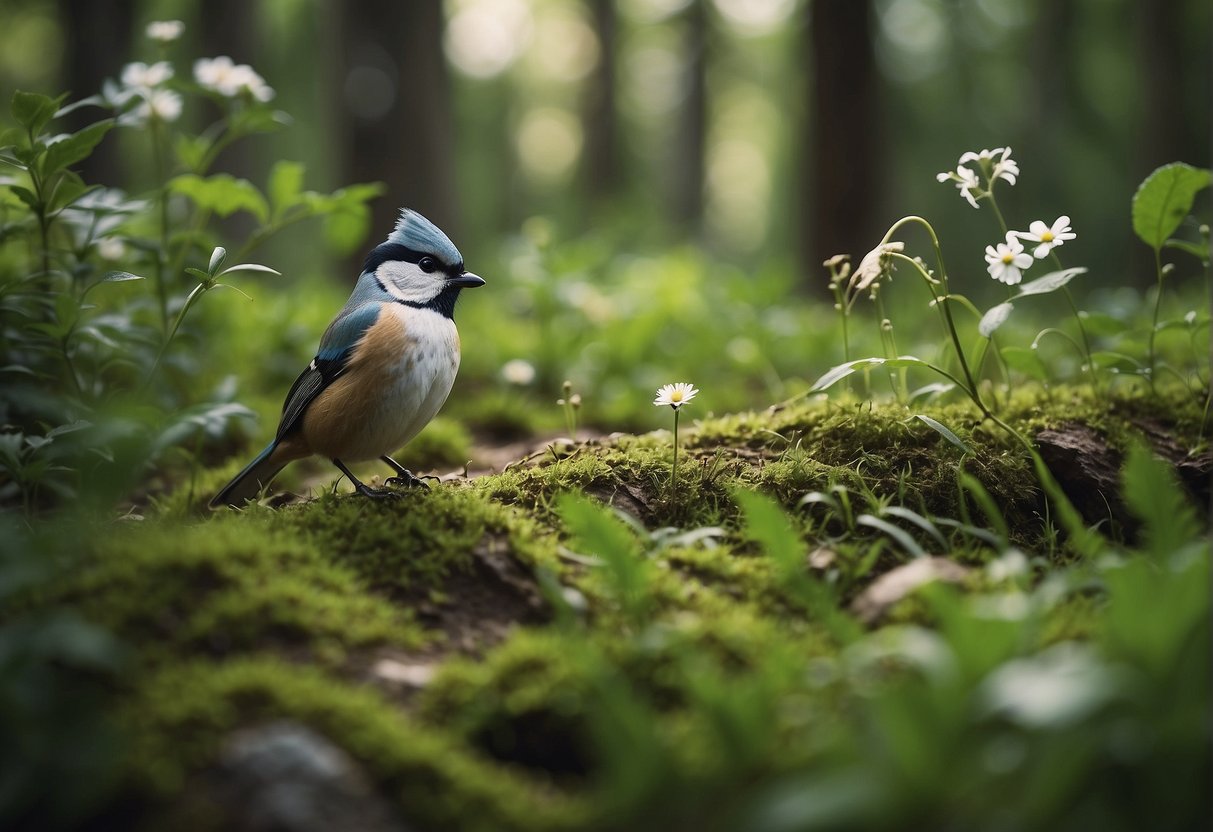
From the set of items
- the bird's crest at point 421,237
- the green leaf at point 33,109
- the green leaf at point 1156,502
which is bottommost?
the green leaf at point 1156,502

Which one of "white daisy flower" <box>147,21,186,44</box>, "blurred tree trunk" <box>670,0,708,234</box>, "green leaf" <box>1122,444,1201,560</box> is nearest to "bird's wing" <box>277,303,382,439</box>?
"white daisy flower" <box>147,21,186,44</box>

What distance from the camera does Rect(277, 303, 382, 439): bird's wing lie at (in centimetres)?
330

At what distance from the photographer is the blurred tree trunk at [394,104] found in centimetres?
812

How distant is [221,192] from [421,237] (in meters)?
1.08

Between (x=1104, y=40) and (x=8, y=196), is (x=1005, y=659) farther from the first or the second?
(x=1104, y=40)

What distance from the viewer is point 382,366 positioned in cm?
318

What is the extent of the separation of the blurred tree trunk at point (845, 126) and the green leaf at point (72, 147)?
19.0 feet

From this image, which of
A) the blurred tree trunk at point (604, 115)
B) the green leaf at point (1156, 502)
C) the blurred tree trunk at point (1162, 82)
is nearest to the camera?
the green leaf at point (1156, 502)

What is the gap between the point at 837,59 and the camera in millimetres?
7621

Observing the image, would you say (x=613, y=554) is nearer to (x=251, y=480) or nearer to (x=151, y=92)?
(x=251, y=480)

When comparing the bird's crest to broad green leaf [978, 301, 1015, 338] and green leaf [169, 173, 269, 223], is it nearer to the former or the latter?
green leaf [169, 173, 269, 223]

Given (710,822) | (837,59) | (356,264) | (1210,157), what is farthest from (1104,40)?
(710,822)

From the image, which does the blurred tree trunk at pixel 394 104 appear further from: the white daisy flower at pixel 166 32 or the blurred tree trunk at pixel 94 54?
the white daisy flower at pixel 166 32

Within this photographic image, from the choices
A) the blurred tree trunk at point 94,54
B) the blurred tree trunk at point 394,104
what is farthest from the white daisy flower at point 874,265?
the blurred tree trunk at point 94,54
